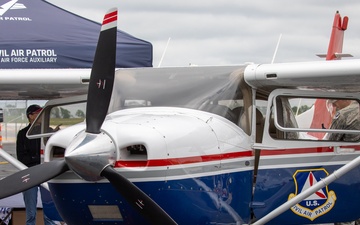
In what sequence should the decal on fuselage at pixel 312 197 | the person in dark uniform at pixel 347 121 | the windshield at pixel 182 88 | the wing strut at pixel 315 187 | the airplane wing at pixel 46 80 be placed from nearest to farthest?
the wing strut at pixel 315 187 → the windshield at pixel 182 88 → the decal on fuselage at pixel 312 197 → the person in dark uniform at pixel 347 121 → the airplane wing at pixel 46 80

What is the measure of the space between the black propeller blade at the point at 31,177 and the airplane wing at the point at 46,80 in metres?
2.28

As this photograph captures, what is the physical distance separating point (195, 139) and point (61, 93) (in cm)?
344

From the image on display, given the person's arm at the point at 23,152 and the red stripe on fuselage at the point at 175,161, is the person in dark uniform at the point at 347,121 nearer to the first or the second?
the red stripe on fuselage at the point at 175,161

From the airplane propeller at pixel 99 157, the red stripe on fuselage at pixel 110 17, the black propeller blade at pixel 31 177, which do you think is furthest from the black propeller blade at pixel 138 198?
the red stripe on fuselage at pixel 110 17

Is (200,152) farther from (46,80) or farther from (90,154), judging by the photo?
(46,80)

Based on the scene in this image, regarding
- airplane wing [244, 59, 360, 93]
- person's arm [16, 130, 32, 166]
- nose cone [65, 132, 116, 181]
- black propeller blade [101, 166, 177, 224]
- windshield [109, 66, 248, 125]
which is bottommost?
person's arm [16, 130, 32, 166]

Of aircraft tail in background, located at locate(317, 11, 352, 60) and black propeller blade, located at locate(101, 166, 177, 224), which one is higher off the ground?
aircraft tail in background, located at locate(317, 11, 352, 60)

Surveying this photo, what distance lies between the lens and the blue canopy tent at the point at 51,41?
374 inches

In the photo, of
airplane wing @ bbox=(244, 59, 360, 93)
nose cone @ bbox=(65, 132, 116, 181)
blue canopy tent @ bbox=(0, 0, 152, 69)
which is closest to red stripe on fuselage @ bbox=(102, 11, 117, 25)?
nose cone @ bbox=(65, 132, 116, 181)

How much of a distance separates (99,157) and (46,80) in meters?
3.07

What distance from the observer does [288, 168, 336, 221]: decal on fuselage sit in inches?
268

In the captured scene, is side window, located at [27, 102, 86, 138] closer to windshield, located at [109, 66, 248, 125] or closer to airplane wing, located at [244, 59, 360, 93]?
windshield, located at [109, 66, 248, 125]

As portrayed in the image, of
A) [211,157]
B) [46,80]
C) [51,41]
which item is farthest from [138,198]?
[51,41]

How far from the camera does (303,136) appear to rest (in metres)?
7.66
